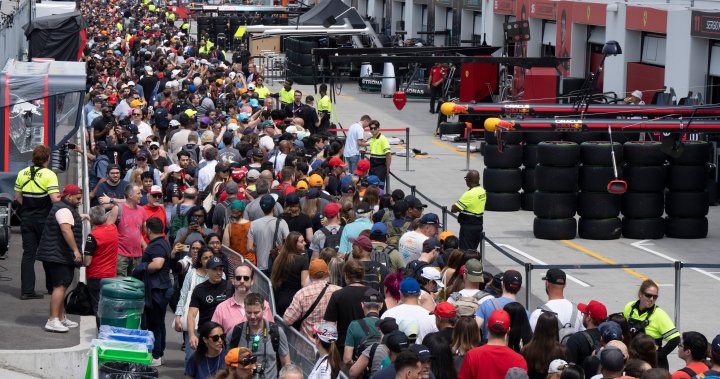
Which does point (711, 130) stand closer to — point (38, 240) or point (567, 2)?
point (38, 240)

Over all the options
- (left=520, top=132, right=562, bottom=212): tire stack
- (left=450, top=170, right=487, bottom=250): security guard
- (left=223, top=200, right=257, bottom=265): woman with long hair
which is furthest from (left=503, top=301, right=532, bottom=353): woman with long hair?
(left=520, top=132, right=562, bottom=212): tire stack

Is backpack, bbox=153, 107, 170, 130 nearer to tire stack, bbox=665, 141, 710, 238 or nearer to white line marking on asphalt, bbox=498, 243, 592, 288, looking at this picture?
white line marking on asphalt, bbox=498, 243, 592, 288

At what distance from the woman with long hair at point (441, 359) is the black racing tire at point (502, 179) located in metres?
13.9

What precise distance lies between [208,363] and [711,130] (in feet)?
40.1

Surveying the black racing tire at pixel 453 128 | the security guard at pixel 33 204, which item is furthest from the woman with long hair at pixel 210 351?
the black racing tire at pixel 453 128

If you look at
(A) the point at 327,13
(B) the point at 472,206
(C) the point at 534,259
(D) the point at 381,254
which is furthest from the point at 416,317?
(A) the point at 327,13

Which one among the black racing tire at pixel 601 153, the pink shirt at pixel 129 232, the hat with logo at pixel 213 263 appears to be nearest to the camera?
the hat with logo at pixel 213 263

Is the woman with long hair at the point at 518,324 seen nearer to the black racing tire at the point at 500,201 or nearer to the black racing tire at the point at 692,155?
the black racing tire at the point at 692,155

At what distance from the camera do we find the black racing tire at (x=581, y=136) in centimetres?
2328

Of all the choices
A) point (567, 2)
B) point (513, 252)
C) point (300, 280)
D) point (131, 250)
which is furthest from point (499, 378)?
point (567, 2)

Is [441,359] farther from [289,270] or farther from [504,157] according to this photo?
[504,157]

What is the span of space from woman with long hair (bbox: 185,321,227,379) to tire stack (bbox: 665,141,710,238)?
1220 cm

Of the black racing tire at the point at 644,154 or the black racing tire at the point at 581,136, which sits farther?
the black racing tire at the point at 581,136

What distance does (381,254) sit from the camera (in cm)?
1284
